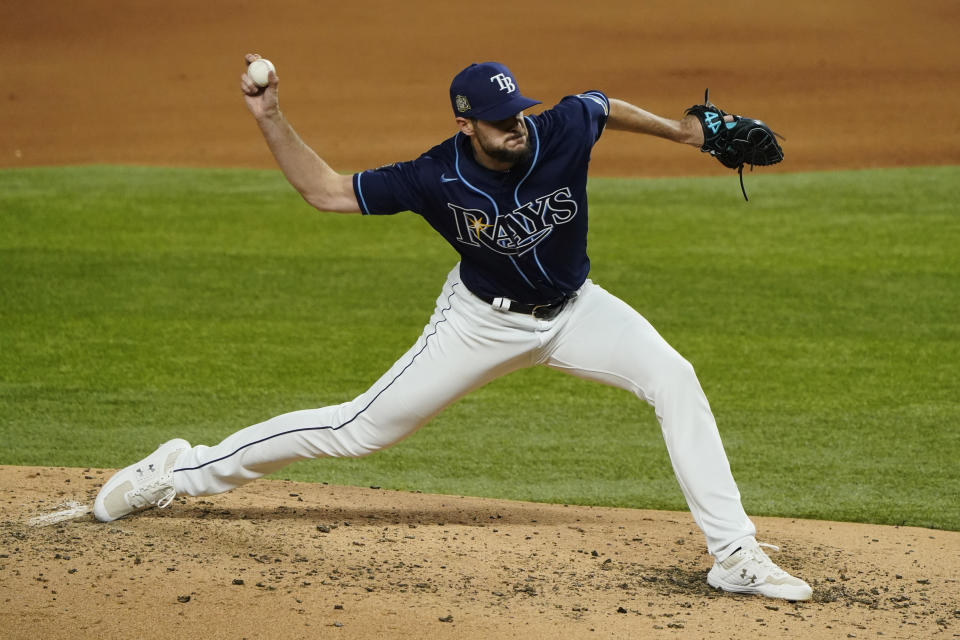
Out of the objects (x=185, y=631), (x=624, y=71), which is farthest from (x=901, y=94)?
(x=185, y=631)

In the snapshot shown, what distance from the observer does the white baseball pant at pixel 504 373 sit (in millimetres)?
3977

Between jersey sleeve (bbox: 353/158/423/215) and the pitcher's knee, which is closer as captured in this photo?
the pitcher's knee

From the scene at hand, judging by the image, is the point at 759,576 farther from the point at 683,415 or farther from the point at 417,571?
the point at 417,571

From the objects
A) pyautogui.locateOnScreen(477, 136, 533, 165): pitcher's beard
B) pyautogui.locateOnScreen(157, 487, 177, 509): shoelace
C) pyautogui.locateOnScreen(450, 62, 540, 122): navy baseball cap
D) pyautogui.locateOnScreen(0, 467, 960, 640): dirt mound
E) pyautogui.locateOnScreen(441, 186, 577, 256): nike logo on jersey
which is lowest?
pyautogui.locateOnScreen(0, 467, 960, 640): dirt mound

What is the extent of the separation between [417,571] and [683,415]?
3.37ft

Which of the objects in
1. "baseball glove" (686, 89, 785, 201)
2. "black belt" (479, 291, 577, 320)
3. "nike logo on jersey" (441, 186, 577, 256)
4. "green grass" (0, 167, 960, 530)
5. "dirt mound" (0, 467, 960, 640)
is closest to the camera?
"dirt mound" (0, 467, 960, 640)

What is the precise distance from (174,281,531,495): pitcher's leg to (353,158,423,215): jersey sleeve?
372 mm

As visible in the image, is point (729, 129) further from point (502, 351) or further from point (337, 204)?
point (337, 204)

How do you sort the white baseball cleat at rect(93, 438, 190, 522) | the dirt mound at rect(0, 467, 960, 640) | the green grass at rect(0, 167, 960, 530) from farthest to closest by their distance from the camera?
the green grass at rect(0, 167, 960, 530) → the white baseball cleat at rect(93, 438, 190, 522) → the dirt mound at rect(0, 467, 960, 640)

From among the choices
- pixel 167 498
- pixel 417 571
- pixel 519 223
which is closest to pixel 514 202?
pixel 519 223

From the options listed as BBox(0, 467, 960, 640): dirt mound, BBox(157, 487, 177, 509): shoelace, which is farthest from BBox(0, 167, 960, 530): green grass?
BBox(157, 487, 177, 509): shoelace

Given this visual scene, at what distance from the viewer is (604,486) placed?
18.2ft

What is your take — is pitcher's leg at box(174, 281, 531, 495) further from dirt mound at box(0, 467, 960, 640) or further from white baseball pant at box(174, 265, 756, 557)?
dirt mound at box(0, 467, 960, 640)

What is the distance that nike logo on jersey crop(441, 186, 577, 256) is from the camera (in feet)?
13.2
